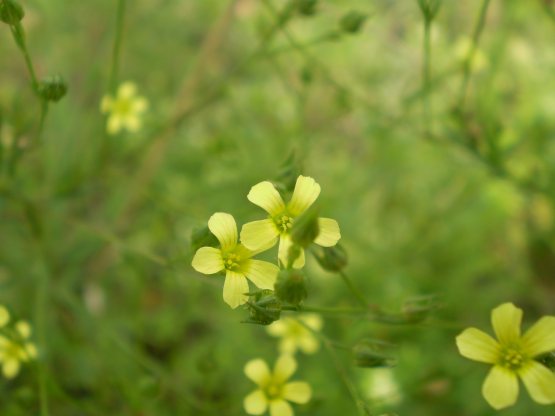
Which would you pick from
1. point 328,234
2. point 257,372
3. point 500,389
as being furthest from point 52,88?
point 500,389

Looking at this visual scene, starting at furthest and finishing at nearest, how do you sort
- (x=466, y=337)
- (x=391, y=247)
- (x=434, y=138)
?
(x=391, y=247)
(x=434, y=138)
(x=466, y=337)

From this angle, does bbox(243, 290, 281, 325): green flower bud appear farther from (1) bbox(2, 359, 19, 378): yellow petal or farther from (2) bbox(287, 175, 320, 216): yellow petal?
(1) bbox(2, 359, 19, 378): yellow petal

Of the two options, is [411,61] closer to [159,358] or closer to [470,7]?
[470,7]

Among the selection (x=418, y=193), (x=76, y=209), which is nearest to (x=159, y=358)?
(x=76, y=209)

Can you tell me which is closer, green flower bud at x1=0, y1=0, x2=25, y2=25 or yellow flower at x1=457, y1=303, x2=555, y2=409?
yellow flower at x1=457, y1=303, x2=555, y2=409

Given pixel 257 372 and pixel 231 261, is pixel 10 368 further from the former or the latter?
pixel 231 261

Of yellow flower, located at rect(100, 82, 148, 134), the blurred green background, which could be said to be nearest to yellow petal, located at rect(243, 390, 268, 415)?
the blurred green background
